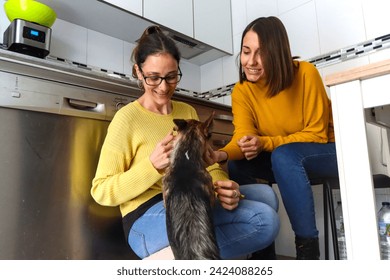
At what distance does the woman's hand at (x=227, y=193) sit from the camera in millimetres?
799

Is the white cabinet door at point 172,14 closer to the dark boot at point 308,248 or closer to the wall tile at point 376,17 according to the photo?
the wall tile at point 376,17

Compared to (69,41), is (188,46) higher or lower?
higher

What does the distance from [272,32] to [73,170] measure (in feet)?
3.11

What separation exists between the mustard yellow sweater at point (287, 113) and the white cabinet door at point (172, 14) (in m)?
1.02

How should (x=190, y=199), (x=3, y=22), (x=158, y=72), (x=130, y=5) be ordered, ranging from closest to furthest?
(x=190, y=199)
(x=158, y=72)
(x=3, y=22)
(x=130, y=5)

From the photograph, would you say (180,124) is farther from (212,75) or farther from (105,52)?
(212,75)

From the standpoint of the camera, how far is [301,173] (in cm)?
98

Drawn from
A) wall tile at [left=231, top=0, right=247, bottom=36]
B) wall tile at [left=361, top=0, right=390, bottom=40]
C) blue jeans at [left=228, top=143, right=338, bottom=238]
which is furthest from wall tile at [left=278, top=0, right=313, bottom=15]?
blue jeans at [left=228, top=143, right=338, bottom=238]

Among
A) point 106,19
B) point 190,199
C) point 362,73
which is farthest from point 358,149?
point 106,19

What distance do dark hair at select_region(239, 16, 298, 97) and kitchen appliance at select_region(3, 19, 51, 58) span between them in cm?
104

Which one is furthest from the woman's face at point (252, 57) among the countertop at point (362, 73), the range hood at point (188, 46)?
the range hood at point (188, 46)

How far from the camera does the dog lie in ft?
2.23

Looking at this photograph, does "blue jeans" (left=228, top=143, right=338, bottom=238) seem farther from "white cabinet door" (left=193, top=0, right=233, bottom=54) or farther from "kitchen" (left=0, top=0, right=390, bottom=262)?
"white cabinet door" (left=193, top=0, right=233, bottom=54)

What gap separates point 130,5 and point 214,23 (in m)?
0.79
